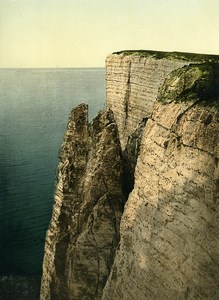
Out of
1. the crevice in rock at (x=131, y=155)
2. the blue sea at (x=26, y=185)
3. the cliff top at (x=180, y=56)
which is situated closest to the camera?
the cliff top at (x=180, y=56)

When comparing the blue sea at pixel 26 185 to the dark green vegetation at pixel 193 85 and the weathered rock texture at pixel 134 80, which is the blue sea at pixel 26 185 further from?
the dark green vegetation at pixel 193 85

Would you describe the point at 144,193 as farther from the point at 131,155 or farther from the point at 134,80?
the point at 134,80

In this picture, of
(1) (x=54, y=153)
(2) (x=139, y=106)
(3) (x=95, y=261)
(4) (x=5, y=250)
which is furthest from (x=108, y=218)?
(1) (x=54, y=153)

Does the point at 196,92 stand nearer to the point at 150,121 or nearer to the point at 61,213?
the point at 150,121

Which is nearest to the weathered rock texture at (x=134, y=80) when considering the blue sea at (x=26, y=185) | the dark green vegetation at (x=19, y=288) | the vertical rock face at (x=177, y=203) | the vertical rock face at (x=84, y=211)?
the vertical rock face at (x=84, y=211)

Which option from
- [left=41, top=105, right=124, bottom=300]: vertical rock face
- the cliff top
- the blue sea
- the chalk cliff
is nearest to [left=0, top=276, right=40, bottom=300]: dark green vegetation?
the blue sea

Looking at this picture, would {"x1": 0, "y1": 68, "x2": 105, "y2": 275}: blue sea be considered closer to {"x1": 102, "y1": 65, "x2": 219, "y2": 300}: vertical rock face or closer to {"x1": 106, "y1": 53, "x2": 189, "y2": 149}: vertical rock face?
{"x1": 106, "y1": 53, "x2": 189, "y2": 149}: vertical rock face
